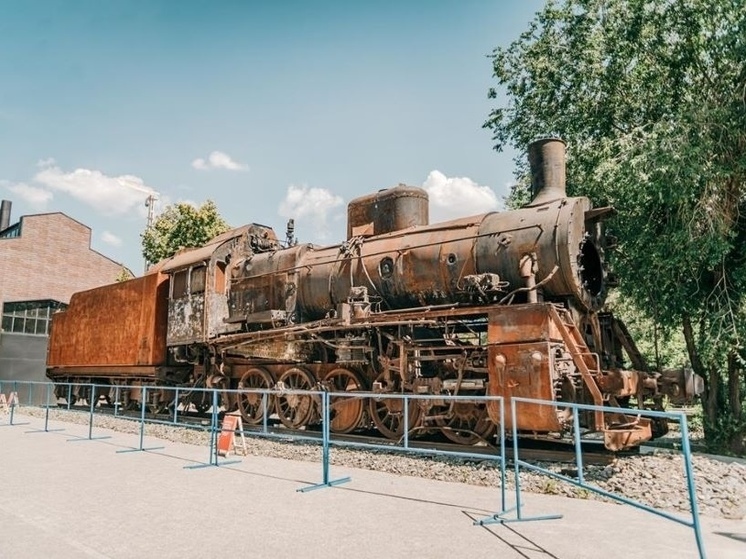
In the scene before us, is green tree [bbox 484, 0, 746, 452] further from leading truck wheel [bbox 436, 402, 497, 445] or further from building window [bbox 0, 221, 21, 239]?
building window [bbox 0, 221, 21, 239]

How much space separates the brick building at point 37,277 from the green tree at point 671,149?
79.3ft

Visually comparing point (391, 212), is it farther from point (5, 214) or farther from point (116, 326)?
point (5, 214)

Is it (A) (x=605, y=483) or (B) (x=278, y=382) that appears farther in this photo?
(B) (x=278, y=382)

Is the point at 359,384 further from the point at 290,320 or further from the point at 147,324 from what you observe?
the point at 147,324

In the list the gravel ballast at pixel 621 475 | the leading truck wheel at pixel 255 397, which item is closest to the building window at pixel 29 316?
the leading truck wheel at pixel 255 397

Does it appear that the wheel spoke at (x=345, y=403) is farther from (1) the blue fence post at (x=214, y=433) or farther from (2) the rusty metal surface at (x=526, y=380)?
(2) the rusty metal surface at (x=526, y=380)

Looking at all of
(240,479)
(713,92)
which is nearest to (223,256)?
(240,479)

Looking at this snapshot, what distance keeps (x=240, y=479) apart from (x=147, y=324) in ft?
26.1

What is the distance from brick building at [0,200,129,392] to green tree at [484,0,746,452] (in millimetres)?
24182

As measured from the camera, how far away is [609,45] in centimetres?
1218

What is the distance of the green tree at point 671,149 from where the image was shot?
32.8ft

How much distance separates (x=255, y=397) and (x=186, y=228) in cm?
1779

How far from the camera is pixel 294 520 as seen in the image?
5.30 meters

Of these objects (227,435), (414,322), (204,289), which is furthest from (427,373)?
(204,289)
